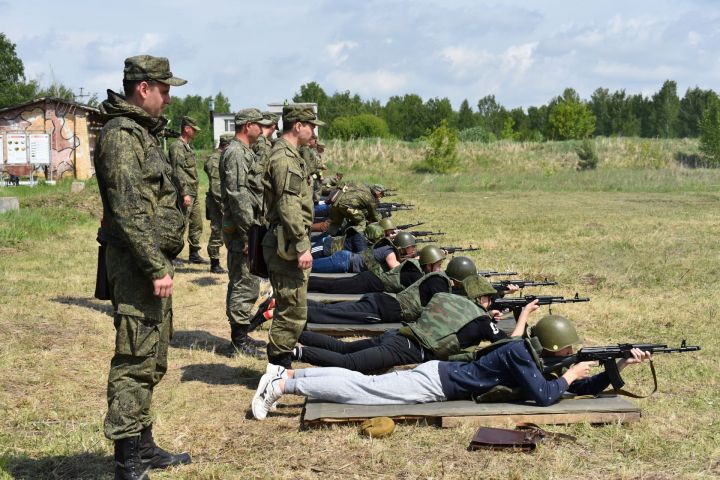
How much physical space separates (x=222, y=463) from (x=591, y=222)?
16.3 meters

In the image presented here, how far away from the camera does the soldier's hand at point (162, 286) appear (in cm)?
421

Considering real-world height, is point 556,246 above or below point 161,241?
below

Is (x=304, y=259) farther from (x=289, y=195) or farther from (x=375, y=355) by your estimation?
(x=375, y=355)

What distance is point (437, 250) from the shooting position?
8.49 m

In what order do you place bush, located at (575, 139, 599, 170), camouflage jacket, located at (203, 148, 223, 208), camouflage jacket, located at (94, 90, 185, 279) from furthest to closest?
bush, located at (575, 139, 599, 170)
camouflage jacket, located at (203, 148, 223, 208)
camouflage jacket, located at (94, 90, 185, 279)

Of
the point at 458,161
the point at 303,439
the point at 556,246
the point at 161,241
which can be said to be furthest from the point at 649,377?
the point at 458,161

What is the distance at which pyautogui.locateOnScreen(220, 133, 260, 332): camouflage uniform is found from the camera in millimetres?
7695

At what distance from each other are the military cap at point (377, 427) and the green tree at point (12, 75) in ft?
194

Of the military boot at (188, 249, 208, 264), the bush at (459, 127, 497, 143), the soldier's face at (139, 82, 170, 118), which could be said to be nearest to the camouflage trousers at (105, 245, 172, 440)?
the soldier's face at (139, 82, 170, 118)

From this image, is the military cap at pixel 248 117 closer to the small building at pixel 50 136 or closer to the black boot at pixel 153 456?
the black boot at pixel 153 456

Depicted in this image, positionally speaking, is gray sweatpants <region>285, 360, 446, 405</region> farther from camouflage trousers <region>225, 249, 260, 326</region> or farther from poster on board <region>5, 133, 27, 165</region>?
poster on board <region>5, 133, 27, 165</region>

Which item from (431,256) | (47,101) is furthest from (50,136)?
(431,256)

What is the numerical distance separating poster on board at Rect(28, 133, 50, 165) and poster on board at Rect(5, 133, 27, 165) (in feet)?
0.89

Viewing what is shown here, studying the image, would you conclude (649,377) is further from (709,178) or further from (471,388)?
(709,178)
